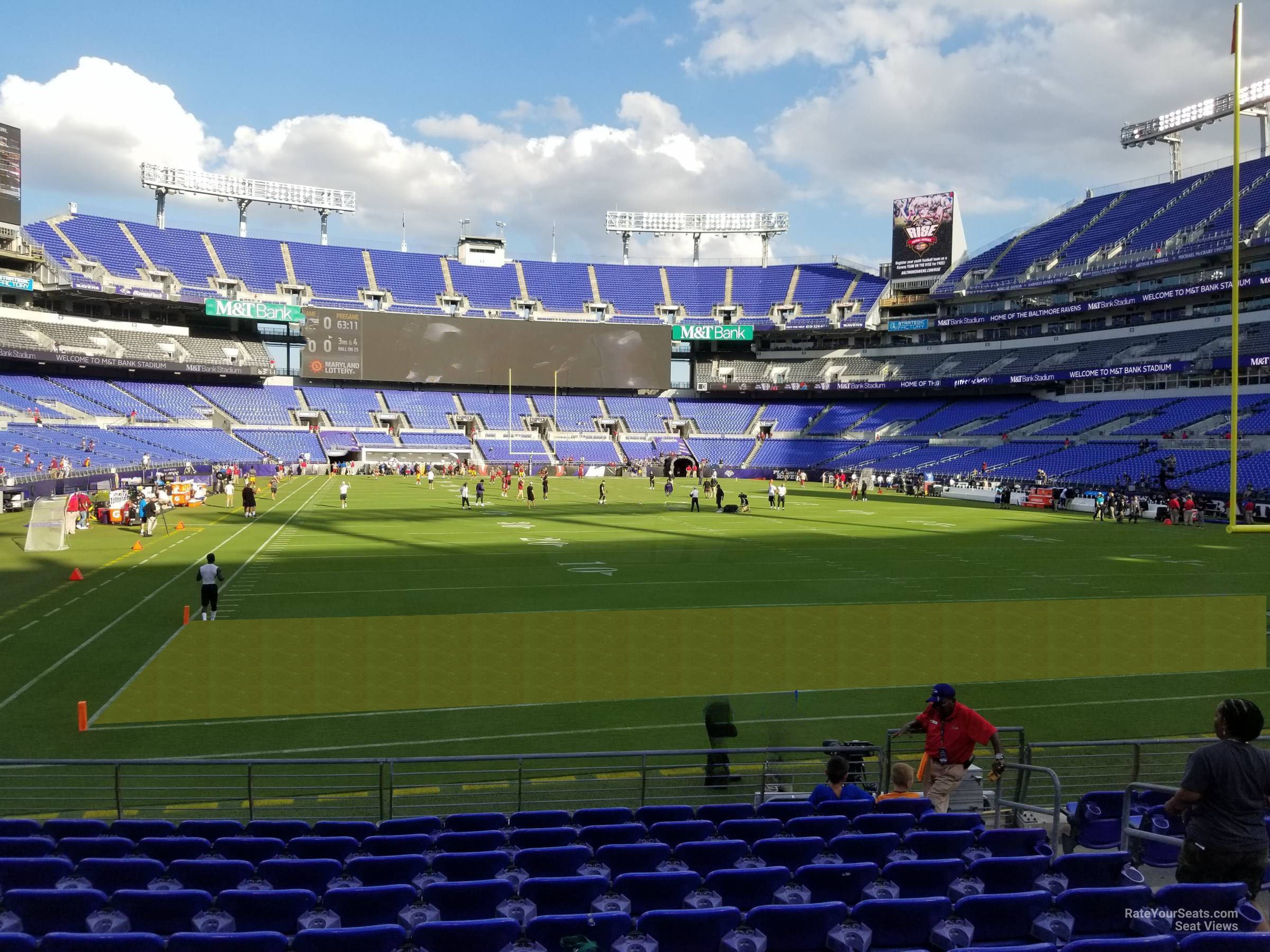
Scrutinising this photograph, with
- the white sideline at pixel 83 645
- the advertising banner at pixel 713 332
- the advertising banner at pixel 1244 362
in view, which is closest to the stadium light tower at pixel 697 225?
the advertising banner at pixel 713 332

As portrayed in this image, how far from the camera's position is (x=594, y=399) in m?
84.4

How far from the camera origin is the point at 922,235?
80.9 metres

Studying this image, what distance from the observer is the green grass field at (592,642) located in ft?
39.0

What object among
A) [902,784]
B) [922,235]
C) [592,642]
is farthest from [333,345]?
[902,784]

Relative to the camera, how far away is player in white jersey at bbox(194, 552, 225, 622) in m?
16.8

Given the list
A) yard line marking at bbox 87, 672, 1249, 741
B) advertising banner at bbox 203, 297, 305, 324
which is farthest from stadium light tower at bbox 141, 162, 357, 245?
yard line marking at bbox 87, 672, 1249, 741

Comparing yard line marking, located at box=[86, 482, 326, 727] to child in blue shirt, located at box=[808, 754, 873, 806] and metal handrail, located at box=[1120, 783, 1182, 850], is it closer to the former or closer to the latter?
child in blue shirt, located at box=[808, 754, 873, 806]

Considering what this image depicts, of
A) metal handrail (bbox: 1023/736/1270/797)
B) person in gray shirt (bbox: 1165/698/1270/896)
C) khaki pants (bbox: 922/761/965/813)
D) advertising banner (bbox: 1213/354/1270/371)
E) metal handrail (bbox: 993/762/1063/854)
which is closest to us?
person in gray shirt (bbox: 1165/698/1270/896)

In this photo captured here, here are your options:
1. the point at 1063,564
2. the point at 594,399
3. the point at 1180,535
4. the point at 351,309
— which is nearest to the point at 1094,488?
the point at 1180,535

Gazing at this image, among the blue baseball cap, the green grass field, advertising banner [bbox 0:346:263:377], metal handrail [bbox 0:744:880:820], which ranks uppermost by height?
advertising banner [bbox 0:346:263:377]

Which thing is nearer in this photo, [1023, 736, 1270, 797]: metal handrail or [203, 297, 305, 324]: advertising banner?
[1023, 736, 1270, 797]: metal handrail

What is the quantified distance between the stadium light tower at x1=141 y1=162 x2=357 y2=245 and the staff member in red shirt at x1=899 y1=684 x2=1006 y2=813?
8675cm

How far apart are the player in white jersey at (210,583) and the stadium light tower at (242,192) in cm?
7390

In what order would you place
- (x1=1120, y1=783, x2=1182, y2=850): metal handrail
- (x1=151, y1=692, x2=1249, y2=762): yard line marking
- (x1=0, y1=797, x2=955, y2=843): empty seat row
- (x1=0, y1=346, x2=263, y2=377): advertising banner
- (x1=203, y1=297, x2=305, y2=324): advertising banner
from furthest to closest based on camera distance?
(x1=203, y1=297, x2=305, y2=324): advertising banner → (x1=0, y1=346, x2=263, y2=377): advertising banner → (x1=151, y1=692, x2=1249, y2=762): yard line marking → (x1=0, y1=797, x2=955, y2=843): empty seat row → (x1=1120, y1=783, x2=1182, y2=850): metal handrail
